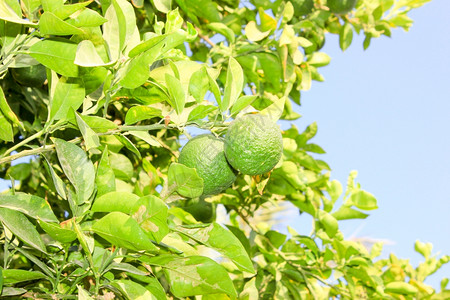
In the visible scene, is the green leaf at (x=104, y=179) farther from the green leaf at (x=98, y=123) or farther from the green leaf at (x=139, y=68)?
the green leaf at (x=139, y=68)

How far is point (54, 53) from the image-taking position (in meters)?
0.87

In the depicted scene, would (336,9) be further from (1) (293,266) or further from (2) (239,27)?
(1) (293,266)

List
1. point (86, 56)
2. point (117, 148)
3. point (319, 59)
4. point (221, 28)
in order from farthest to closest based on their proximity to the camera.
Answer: point (319, 59), point (221, 28), point (117, 148), point (86, 56)

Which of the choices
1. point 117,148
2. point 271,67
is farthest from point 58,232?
point 271,67

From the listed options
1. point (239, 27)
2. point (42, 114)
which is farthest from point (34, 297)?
point (239, 27)

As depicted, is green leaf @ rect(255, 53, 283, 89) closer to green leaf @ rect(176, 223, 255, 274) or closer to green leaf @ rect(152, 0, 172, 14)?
green leaf @ rect(152, 0, 172, 14)

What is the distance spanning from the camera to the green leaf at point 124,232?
0.82m

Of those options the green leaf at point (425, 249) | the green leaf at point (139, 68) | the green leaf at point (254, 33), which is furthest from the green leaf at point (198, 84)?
the green leaf at point (425, 249)

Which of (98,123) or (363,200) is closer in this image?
(98,123)

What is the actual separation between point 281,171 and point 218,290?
31.2 inches

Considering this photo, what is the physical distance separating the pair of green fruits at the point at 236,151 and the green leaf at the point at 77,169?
7.7 inches

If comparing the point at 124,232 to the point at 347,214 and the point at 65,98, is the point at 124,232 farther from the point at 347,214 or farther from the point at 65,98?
the point at 347,214

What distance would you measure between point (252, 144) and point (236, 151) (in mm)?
37

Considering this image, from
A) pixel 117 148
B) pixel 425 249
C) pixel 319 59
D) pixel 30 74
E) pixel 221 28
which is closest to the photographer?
pixel 30 74
